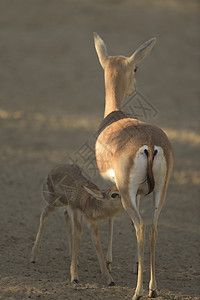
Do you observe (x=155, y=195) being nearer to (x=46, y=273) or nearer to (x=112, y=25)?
(x=46, y=273)

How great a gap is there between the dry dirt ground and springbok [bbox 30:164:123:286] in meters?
0.23

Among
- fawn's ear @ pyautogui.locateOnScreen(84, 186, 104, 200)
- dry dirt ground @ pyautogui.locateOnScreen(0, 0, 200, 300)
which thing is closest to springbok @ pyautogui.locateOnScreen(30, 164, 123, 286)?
fawn's ear @ pyautogui.locateOnScreen(84, 186, 104, 200)

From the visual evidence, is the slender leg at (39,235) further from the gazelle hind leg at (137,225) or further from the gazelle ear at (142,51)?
the gazelle ear at (142,51)

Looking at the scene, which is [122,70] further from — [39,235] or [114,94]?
[39,235]

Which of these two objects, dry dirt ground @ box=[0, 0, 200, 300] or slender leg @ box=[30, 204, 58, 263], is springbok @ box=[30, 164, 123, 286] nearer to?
slender leg @ box=[30, 204, 58, 263]

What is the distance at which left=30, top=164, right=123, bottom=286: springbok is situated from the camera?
577 centimetres

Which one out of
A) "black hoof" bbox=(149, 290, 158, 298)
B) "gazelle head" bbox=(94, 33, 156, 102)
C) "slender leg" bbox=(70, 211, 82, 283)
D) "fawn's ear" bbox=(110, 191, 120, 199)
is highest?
"gazelle head" bbox=(94, 33, 156, 102)

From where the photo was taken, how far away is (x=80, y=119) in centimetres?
1323

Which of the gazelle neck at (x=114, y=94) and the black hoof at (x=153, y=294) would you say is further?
the gazelle neck at (x=114, y=94)

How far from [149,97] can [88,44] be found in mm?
4692

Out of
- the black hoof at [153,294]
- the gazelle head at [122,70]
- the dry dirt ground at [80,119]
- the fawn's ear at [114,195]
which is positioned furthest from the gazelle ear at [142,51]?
the black hoof at [153,294]

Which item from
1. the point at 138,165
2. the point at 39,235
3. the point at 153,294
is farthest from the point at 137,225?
the point at 39,235

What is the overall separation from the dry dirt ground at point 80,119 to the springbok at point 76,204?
0.23 m

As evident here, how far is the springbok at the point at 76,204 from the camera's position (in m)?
5.77
